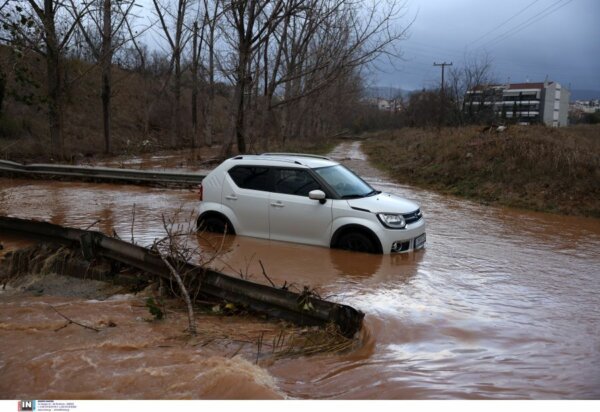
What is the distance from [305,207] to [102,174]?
40.0 feet

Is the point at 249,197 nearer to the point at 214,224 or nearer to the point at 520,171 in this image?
the point at 214,224

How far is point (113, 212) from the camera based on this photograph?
43.9 feet

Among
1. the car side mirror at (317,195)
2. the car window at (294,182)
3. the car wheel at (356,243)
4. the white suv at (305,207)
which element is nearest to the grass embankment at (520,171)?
the white suv at (305,207)

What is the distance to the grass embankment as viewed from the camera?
15805 mm

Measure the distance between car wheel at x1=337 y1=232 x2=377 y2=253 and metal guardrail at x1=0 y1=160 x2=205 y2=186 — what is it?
9.78 metres

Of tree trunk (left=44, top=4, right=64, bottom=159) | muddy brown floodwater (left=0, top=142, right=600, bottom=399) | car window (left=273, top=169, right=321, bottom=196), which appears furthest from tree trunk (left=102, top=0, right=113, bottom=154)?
muddy brown floodwater (left=0, top=142, right=600, bottom=399)

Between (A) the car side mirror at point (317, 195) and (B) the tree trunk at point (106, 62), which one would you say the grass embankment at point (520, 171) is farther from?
(B) the tree trunk at point (106, 62)

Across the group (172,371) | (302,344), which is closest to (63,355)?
(172,371)

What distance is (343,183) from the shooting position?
9320mm

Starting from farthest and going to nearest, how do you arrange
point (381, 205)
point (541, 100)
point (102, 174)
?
point (541, 100) → point (102, 174) → point (381, 205)

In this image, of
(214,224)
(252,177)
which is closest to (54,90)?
(214,224)

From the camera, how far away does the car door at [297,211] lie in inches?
351

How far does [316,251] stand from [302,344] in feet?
11.0

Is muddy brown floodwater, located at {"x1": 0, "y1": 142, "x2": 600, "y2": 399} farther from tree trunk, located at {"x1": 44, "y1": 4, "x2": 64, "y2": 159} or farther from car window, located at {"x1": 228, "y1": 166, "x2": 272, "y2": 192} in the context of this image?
tree trunk, located at {"x1": 44, "y1": 4, "x2": 64, "y2": 159}
